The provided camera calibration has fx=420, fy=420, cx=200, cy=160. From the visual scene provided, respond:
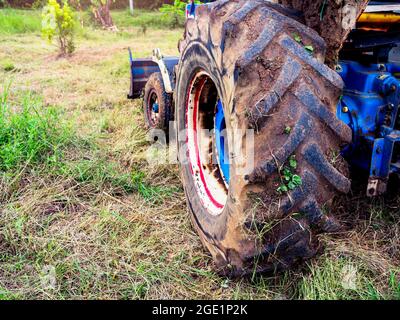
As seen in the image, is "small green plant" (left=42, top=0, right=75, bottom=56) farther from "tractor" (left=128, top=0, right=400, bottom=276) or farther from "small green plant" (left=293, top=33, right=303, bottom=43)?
"small green plant" (left=293, top=33, right=303, bottom=43)

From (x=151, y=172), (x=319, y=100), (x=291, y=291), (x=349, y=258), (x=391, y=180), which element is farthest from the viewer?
(x=151, y=172)

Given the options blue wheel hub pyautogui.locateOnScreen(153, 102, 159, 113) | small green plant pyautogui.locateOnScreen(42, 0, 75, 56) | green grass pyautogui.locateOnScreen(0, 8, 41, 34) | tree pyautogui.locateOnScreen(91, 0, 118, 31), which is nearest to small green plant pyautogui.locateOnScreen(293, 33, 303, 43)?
blue wheel hub pyautogui.locateOnScreen(153, 102, 159, 113)

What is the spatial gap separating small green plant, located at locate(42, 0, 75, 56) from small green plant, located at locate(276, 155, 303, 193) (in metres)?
6.88

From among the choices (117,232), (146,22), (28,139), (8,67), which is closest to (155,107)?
(28,139)

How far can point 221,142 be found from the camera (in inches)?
93.3

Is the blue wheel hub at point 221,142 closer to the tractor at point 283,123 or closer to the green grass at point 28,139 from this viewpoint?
the tractor at point 283,123

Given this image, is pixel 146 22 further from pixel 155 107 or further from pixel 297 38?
pixel 297 38

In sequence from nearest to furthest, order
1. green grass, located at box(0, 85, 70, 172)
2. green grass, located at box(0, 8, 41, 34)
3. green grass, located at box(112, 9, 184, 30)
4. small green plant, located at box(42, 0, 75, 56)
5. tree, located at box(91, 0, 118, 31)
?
green grass, located at box(0, 85, 70, 172) → small green plant, located at box(42, 0, 75, 56) → green grass, located at box(0, 8, 41, 34) → tree, located at box(91, 0, 118, 31) → green grass, located at box(112, 9, 184, 30)

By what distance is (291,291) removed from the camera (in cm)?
190

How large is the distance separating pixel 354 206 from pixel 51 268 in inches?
67.1

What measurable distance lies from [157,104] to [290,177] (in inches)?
85.9

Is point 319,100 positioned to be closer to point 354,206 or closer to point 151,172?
point 354,206

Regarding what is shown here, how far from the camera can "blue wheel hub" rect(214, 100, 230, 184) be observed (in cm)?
233
